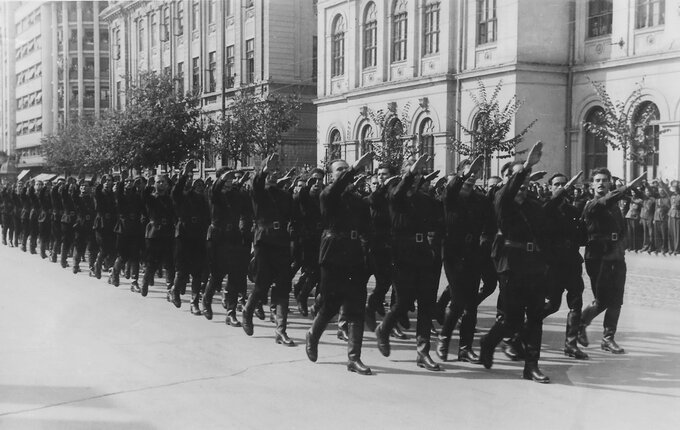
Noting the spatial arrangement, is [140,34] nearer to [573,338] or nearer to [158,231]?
[158,231]

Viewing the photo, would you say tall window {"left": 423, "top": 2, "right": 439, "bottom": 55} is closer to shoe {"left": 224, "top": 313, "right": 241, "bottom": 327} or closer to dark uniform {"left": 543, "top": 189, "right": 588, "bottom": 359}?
shoe {"left": 224, "top": 313, "right": 241, "bottom": 327}

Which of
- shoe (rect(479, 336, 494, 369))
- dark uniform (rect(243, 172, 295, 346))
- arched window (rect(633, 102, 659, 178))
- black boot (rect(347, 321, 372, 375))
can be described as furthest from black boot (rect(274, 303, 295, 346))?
arched window (rect(633, 102, 659, 178))

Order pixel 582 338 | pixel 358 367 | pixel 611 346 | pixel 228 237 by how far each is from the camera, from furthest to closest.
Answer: pixel 228 237 < pixel 582 338 < pixel 611 346 < pixel 358 367

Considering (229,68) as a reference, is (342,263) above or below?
below

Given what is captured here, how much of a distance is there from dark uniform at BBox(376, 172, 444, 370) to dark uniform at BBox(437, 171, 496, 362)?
23 cm

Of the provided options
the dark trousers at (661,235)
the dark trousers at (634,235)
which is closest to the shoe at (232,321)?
the dark trousers at (661,235)

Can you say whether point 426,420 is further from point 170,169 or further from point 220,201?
point 170,169

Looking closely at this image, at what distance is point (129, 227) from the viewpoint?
44.7 ft

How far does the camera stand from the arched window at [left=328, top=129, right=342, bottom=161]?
112ft

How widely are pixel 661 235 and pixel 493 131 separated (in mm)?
5989

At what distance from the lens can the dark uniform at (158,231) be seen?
12.3 m

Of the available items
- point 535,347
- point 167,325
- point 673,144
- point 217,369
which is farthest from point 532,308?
point 673,144

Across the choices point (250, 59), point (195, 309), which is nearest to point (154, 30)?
point (250, 59)

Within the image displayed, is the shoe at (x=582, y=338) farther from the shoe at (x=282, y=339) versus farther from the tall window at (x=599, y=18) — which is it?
the tall window at (x=599, y=18)
